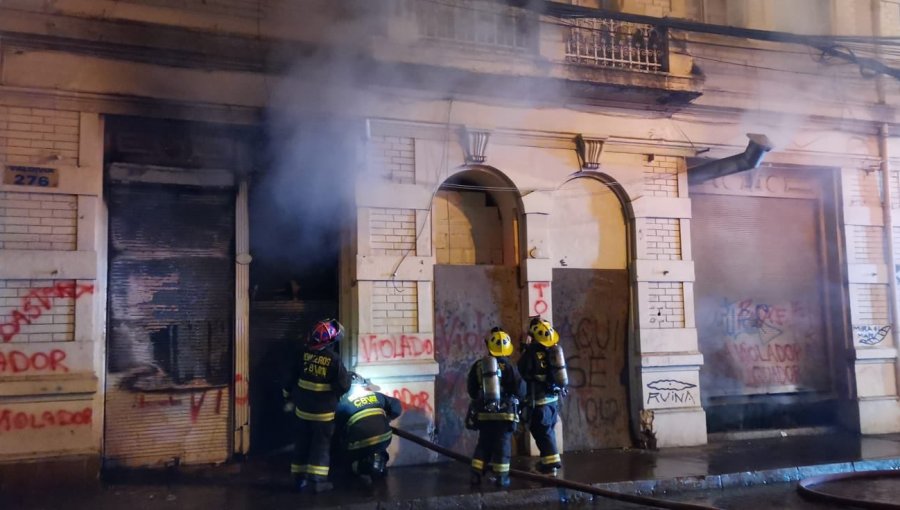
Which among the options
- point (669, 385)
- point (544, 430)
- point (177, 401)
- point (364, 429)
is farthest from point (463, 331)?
point (177, 401)

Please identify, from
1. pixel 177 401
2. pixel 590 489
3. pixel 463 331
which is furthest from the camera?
pixel 463 331

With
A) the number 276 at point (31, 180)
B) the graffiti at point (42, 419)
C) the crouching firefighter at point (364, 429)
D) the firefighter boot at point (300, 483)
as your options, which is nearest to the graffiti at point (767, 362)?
the crouching firefighter at point (364, 429)

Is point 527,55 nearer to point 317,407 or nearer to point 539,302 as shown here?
point 539,302

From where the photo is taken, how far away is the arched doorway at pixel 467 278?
824 cm

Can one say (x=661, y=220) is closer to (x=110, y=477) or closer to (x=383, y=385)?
(x=383, y=385)

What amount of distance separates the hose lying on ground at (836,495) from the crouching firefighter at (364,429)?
13.4 feet

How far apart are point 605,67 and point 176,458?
6.99 metres

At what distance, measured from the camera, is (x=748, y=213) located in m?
10.0

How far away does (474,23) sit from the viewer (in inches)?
331

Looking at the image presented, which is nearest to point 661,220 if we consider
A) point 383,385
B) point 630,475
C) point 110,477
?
point 630,475

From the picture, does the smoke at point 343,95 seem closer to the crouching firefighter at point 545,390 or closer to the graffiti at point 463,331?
the graffiti at point 463,331

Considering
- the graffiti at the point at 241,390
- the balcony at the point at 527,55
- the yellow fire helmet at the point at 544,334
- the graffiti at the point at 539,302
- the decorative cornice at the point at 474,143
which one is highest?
the balcony at the point at 527,55

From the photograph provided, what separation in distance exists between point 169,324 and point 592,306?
5273mm

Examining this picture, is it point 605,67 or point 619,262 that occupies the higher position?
point 605,67
